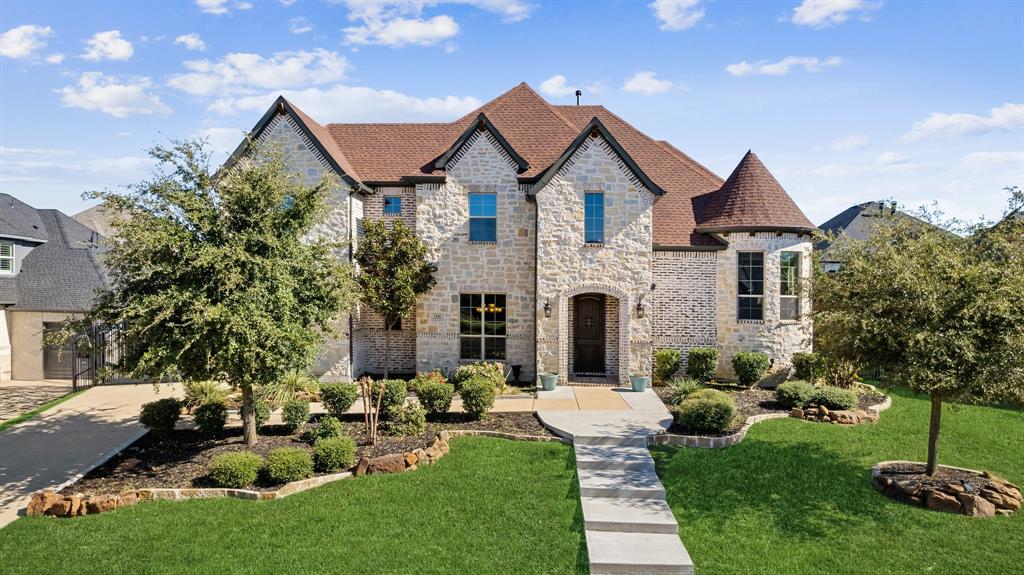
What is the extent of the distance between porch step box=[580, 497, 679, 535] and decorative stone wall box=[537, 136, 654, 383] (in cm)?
825

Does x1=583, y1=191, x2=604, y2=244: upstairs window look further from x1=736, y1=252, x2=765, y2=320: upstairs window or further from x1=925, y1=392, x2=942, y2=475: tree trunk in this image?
x1=925, y1=392, x2=942, y2=475: tree trunk

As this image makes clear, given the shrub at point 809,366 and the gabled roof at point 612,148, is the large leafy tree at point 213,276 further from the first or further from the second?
the shrub at point 809,366

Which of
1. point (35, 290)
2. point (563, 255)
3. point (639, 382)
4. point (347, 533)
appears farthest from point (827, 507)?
point (35, 290)

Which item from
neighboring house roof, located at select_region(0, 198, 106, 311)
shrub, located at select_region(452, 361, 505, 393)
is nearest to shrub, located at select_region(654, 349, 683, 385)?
shrub, located at select_region(452, 361, 505, 393)

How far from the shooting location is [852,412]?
13.3 m

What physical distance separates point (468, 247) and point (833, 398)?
11.0 meters

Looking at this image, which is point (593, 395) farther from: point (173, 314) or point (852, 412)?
point (173, 314)

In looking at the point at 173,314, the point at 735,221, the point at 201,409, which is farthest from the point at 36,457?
the point at 735,221

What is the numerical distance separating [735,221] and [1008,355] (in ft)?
31.8

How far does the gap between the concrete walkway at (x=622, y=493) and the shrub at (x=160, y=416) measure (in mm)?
8029

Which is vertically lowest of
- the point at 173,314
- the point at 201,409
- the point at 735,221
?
the point at 201,409

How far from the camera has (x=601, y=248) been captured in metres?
17.3

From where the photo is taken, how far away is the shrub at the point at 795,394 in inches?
553

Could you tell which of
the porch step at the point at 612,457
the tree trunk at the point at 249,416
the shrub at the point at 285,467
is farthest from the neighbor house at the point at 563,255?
the shrub at the point at 285,467
